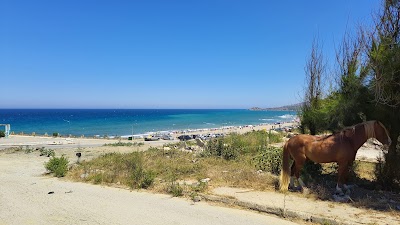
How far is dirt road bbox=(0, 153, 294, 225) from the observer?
570 centimetres

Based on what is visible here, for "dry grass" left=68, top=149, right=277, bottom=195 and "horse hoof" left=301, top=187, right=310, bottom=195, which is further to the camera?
"dry grass" left=68, top=149, right=277, bottom=195

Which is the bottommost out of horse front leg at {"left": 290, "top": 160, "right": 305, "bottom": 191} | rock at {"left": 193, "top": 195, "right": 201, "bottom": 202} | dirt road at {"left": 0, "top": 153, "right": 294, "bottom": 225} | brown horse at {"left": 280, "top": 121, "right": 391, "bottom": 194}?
dirt road at {"left": 0, "top": 153, "right": 294, "bottom": 225}

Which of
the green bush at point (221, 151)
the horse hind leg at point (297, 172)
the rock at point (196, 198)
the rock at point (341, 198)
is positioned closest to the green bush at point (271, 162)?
the green bush at point (221, 151)

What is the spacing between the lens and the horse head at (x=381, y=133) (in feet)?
21.0

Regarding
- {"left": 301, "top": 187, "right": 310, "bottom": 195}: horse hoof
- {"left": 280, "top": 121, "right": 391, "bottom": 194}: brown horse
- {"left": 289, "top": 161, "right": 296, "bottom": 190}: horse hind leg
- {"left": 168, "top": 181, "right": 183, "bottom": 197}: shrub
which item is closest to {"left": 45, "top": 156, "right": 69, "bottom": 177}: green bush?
{"left": 168, "top": 181, "right": 183, "bottom": 197}: shrub

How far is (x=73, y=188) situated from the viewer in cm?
830

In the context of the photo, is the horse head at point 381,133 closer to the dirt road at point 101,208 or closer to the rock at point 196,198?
the dirt road at point 101,208

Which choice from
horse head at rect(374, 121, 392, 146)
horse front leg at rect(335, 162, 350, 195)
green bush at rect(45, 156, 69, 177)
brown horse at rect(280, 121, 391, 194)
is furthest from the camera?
green bush at rect(45, 156, 69, 177)

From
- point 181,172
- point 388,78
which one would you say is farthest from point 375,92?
point 181,172

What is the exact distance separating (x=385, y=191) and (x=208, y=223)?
197 inches

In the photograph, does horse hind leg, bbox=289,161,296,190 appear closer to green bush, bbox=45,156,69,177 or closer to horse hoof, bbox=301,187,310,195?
horse hoof, bbox=301,187,310,195

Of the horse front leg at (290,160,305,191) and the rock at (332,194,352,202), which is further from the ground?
the horse front leg at (290,160,305,191)

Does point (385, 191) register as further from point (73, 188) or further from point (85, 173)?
point (85, 173)

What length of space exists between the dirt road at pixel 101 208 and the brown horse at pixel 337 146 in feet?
6.82
